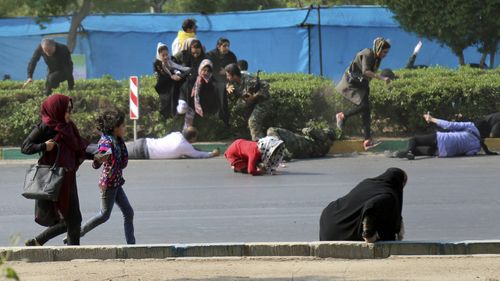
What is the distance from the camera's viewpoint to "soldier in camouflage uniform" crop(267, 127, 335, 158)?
1628 centimetres

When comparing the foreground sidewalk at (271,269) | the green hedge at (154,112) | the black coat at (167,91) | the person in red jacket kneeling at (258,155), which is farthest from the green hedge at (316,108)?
the foreground sidewalk at (271,269)

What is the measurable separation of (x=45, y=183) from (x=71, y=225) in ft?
1.49

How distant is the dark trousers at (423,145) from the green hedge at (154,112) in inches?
79.7

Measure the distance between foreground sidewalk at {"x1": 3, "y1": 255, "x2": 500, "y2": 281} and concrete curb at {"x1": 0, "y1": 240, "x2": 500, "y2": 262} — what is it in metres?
0.07

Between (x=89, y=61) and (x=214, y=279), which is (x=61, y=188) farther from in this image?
(x=89, y=61)

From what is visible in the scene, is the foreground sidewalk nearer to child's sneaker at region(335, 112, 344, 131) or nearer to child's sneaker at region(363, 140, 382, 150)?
child's sneaker at region(363, 140, 382, 150)

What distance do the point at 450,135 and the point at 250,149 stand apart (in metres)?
3.44

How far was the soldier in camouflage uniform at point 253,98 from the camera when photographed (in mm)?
16938

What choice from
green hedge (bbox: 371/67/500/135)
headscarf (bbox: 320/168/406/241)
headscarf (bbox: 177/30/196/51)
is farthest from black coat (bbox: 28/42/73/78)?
headscarf (bbox: 320/168/406/241)

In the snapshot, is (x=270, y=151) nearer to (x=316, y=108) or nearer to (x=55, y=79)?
(x=316, y=108)

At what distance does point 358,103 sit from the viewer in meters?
17.6

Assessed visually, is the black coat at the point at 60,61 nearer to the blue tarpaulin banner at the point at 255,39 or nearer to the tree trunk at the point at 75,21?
the blue tarpaulin banner at the point at 255,39

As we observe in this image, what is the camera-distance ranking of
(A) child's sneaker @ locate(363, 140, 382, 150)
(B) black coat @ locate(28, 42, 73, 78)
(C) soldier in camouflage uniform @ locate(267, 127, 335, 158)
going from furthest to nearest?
1. (B) black coat @ locate(28, 42, 73, 78)
2. (A) child's sneaker @ locate(363, 140, 382, 150)
3. (C) soldier in camouflage uniform @ locate(267, 127, 335, 158)

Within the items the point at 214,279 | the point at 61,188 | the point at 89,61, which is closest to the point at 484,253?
the point at 214,279
